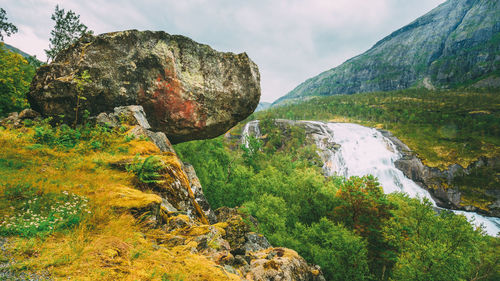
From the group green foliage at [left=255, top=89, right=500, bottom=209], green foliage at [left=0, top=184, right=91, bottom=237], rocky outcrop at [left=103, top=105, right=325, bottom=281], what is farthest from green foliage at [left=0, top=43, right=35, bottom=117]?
green foliage at [left=255, top=89, right=500, bottom=209]

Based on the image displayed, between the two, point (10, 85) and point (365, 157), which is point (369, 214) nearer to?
point (10, 85)

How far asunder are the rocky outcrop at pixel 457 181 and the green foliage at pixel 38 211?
64.5 meters

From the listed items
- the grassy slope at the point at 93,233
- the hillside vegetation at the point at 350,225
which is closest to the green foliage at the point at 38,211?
the grassy slope at the point at 93,233

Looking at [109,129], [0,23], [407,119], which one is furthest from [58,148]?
[407,119]

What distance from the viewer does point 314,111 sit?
149 meters

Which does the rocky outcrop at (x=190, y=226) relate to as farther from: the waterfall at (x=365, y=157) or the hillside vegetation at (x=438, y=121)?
the hillside vegetation at (x=438, y=121)

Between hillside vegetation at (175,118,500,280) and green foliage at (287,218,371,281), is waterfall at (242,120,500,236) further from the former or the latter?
green foliage at (287,218,371,281)

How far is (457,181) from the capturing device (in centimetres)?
5147

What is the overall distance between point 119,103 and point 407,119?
413 ft

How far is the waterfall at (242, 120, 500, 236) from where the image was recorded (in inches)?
1854

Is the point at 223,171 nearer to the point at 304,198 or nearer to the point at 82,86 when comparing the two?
the point at 304,198

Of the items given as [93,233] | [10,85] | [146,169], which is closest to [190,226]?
[146,169]

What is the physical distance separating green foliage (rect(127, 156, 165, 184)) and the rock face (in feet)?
19.7

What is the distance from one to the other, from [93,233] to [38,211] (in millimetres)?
1059
